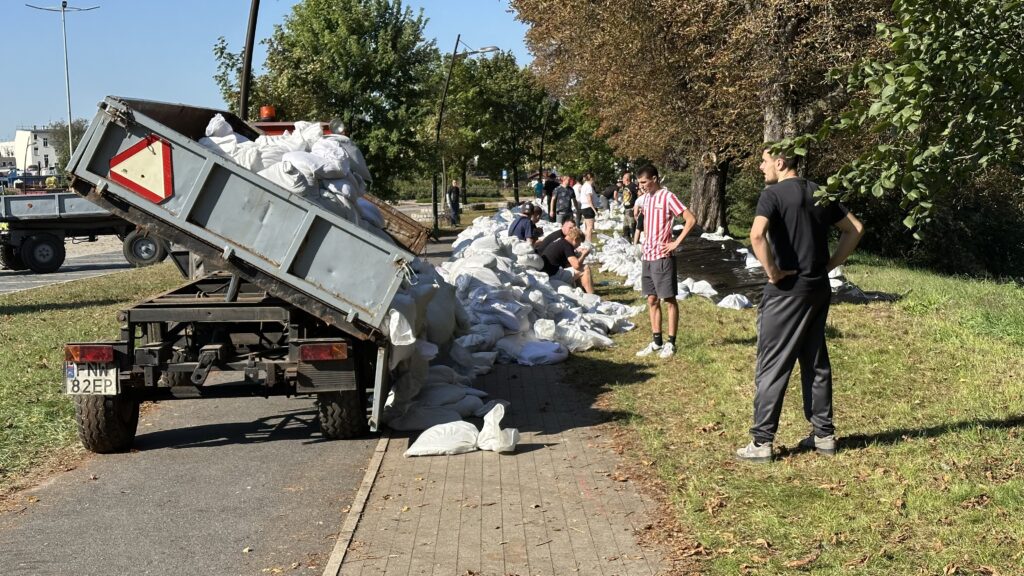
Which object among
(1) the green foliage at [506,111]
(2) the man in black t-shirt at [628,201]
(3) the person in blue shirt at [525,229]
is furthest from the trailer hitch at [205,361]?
(1) the green foliage at [506,111]

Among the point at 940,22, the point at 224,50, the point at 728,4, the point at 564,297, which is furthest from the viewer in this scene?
the point at 224,50

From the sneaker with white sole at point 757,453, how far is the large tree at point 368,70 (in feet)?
81.2

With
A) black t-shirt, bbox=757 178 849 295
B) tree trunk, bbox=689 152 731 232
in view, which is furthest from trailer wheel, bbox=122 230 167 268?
black t-shirt, bbox=757 178 849 295

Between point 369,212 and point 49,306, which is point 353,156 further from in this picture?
point 49,306

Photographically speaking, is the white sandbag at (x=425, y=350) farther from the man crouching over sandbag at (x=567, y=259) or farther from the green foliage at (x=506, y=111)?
the green foliage at (x=506, y=111)

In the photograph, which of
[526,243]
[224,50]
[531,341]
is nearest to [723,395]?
[531,341]

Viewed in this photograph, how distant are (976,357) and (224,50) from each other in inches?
734

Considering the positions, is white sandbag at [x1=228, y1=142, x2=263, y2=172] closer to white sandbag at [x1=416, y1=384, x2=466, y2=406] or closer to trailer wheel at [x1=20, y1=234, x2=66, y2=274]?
white sandbag at [x1=416, y1=384, x2=466, y2=406]

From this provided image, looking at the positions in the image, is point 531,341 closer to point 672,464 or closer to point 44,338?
point 672,464

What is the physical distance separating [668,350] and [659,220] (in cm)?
128

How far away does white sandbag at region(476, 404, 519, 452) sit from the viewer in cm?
759

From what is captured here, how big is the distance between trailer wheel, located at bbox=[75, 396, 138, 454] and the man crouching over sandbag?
28.3ft

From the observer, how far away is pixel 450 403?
29.0 feet

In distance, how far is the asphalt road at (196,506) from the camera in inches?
219
